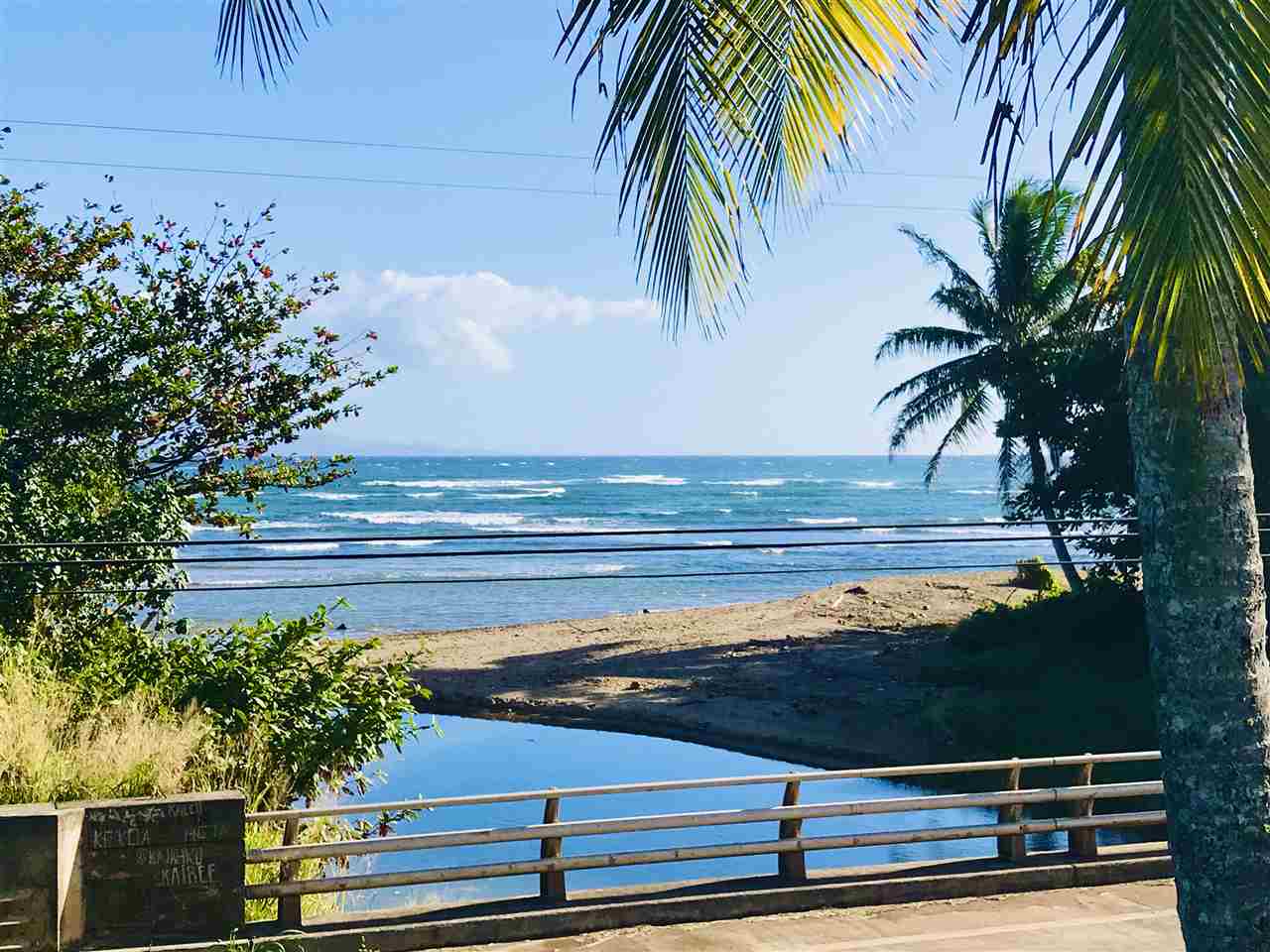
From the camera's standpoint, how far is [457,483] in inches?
4980

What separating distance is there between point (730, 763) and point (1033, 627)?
10462 millimetres

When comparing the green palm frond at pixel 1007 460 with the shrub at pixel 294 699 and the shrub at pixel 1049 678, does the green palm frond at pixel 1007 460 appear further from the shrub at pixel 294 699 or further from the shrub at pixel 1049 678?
the shrub at pixel 294 699

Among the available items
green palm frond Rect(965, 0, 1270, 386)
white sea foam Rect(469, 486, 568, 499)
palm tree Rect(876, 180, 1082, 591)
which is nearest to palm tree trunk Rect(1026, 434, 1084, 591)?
palm tree Rect(876, 180, 1082, 591)

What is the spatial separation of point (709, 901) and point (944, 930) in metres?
1.91

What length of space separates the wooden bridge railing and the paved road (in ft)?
1.92

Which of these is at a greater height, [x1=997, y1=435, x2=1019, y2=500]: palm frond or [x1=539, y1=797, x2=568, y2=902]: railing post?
[x1=997, y1=435, x2=1019, y2=500]: palm frond

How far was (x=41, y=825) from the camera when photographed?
8758 mm

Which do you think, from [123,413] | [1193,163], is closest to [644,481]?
[123,413]

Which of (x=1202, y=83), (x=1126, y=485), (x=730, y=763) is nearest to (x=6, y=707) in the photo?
(x=1202, y=83)

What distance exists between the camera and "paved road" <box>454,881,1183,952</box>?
9750mm

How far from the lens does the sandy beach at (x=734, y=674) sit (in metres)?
29.2

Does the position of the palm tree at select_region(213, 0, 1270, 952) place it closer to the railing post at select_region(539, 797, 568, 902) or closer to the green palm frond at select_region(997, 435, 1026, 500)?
the railing post at select_region(539, 797, 568, 902)

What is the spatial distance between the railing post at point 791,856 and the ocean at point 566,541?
7.23 ft

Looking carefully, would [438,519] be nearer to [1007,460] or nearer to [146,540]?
[1007,460]
